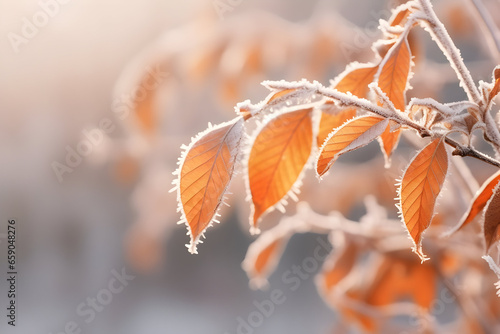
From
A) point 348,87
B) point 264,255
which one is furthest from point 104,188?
point 348,87

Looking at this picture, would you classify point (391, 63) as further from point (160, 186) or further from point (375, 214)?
point (160, 186)

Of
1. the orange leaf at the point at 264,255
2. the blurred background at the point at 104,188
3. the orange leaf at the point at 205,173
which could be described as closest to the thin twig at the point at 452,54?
the orange leaf at the point at 205,173

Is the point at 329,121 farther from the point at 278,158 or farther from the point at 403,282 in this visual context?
the point at 403,282

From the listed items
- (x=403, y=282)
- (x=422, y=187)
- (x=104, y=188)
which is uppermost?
(x=104, y=188)

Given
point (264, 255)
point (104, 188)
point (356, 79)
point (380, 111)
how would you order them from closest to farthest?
point (380, 111)
point (356, 79)
point (264, 255)
point (104, 188)

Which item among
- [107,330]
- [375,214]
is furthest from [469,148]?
[107,330]

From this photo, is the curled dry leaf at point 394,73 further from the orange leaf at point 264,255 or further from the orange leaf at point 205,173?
the orange leaf at point 264,255
